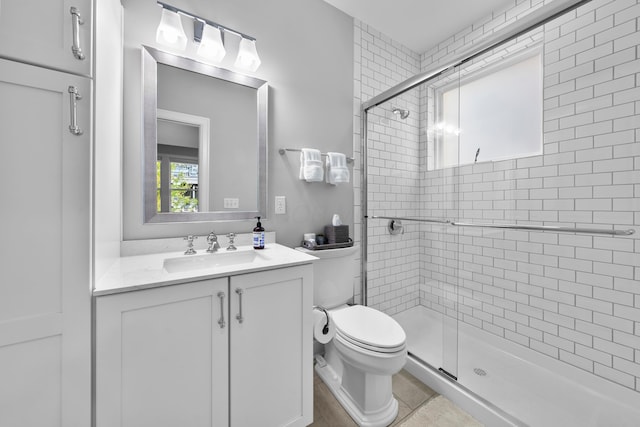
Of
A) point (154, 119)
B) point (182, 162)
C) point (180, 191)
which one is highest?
point (154, 119)

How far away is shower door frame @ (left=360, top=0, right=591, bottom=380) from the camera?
3.89ft

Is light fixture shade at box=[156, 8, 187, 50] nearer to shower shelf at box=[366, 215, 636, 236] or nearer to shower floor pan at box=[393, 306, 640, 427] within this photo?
shower shelf at box=[366, 215, 636, 236]

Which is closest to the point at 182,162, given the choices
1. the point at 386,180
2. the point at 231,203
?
the point at 231,203

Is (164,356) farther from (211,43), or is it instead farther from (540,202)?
(540,202)

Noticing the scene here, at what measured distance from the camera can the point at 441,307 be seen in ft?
6.80

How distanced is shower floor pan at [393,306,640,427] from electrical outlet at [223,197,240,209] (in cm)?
167

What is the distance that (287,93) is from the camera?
1.78 m

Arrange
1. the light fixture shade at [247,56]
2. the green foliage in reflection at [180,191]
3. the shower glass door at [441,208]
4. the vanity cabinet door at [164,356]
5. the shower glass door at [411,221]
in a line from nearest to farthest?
the vanity cabinet door at [164,356] → the green foliage in reflection at [180,191] → the light fixture shade at [247,56] → the shower glass door at [441,208] → the shower glass door at [411,221]

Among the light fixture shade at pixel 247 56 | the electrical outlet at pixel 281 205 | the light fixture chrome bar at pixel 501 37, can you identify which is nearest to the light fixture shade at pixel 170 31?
the light fixture shade at pixel 247 56

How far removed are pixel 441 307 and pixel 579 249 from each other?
0.99m

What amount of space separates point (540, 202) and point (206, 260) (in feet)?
→ 7.22

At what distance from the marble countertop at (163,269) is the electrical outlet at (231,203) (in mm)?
295

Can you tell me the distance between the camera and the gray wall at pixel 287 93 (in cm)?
132

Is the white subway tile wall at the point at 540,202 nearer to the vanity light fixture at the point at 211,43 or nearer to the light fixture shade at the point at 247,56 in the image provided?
the light fixture shade at the point at 247,56
